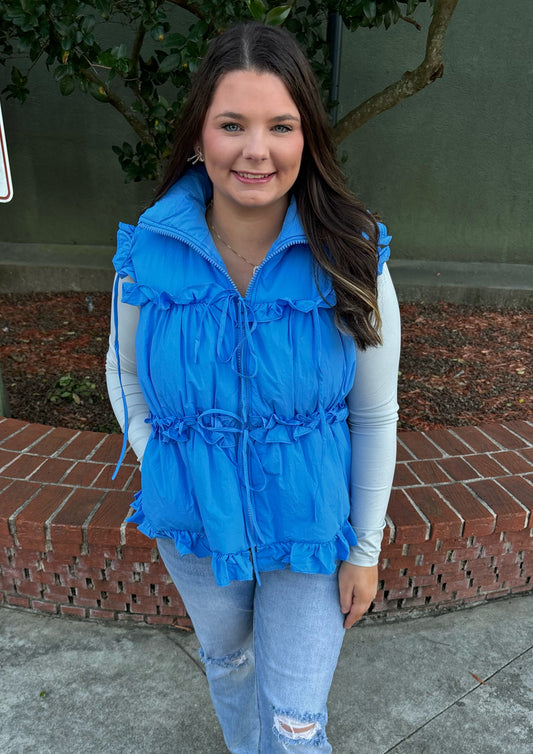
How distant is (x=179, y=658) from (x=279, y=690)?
3.19 feet

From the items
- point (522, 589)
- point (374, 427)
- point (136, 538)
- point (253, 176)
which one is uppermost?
point (253, 176)

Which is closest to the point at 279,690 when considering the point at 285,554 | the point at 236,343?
the point at 285,554

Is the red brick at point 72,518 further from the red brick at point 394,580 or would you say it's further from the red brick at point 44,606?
the red brick at point 394,580

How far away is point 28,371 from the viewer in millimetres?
4027

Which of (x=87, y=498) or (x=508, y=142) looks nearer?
(x=87, y=498)

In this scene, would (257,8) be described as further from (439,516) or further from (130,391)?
(439,516)

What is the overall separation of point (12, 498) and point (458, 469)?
1.82m

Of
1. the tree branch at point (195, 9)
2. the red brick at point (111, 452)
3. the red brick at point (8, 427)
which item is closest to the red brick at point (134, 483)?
the red brick at point (111, 452)

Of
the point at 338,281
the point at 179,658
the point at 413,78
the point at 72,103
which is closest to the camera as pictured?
the point at 338,281

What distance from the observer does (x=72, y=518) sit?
7.43ft

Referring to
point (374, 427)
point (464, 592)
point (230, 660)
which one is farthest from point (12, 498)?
point (464, 592)

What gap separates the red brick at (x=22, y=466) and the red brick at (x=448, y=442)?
1770 millimetres

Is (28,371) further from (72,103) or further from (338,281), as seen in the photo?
(338,281)

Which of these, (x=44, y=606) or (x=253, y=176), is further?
(x=44, y=606)
